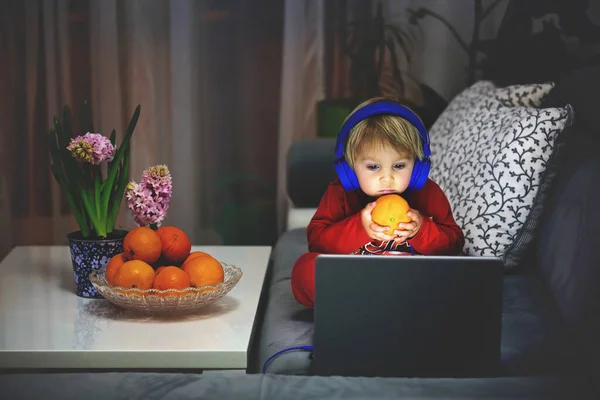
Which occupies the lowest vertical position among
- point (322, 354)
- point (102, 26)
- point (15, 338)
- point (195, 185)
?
point (195, 185)

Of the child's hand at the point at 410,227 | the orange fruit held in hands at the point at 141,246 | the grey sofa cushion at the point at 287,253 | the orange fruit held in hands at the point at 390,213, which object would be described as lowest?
the grey sofa cushion at the point at 287,253

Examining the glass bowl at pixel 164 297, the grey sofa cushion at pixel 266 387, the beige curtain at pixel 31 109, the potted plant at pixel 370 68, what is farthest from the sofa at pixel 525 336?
the beige curtain at pixel 31 109

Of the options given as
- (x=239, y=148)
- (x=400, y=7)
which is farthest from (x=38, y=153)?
(x=400, y=7)

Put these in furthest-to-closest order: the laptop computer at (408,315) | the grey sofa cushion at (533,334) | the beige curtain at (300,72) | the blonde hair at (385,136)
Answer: the beige curtain at (300,72), the blonde hair at (385,136), the grey sofa cushion at (533,334), the laptop computer at (408,315)

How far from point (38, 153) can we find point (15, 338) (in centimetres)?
183

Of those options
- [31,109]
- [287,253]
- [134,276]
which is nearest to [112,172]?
[134,276]

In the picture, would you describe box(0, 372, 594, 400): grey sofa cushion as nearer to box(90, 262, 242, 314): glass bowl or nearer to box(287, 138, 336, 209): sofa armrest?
box(90, 262, 242, 314): glass bowl

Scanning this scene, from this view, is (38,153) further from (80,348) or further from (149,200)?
(80,348)

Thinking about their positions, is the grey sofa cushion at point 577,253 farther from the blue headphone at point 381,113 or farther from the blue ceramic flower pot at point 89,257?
the blue ceramic flower pot at point 89,257

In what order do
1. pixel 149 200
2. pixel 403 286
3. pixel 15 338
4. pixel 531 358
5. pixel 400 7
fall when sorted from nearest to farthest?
1. pixel 403 286
2. pixel 531 358
3. pixel 15 338
4. pixel 149 200
5. pixel 400 7

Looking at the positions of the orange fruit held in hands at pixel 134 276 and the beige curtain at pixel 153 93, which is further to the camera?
the beige curtain at pixel 153 93

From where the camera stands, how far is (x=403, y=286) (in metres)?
0.82

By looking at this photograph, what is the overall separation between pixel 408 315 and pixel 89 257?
30.2 inches

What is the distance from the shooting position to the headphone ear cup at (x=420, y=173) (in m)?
1.16
